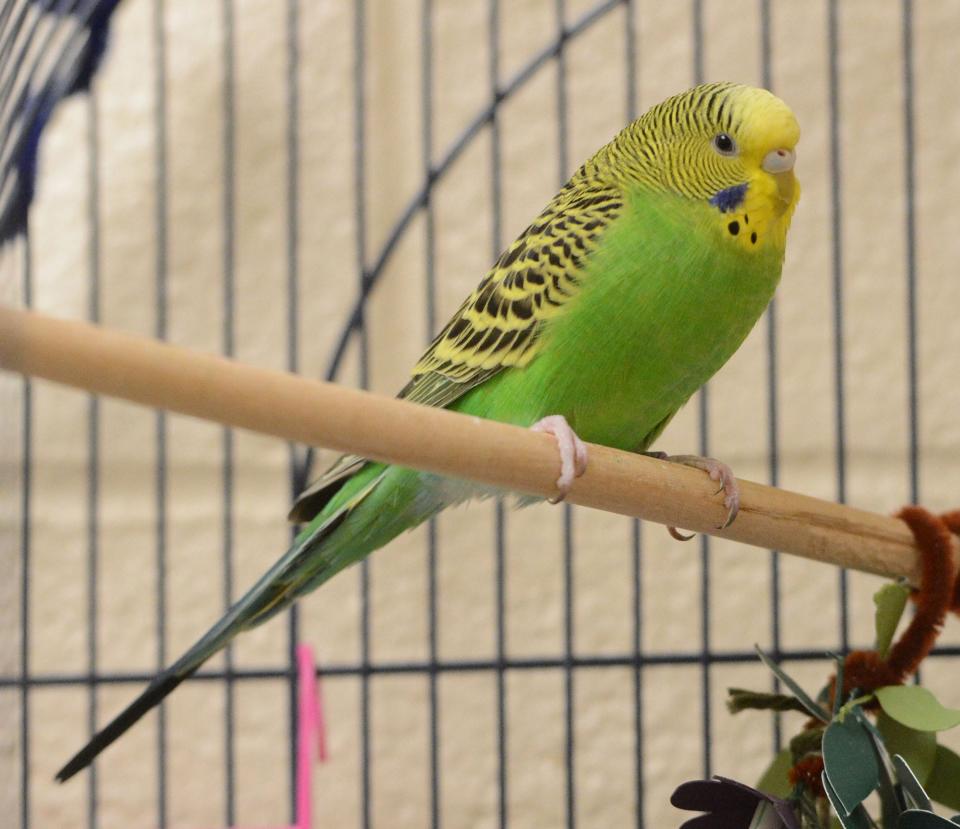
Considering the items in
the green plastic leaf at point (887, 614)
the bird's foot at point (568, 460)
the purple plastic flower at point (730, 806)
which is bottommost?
the purple plastic flower at point (730, 806)

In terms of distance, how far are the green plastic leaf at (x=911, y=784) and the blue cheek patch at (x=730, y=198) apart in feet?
1.36

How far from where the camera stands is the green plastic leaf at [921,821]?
0.68 meters

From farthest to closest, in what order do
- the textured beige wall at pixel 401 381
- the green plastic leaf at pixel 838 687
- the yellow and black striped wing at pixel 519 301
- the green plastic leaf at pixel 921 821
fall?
the textured beige wall at pixel 401 381 → the yellow and black striped wing at pixel 519 301 → the green plastic leaf at pixel 838 687 → the green plastic leaf at pixel 921 821

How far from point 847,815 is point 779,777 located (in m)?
0.18

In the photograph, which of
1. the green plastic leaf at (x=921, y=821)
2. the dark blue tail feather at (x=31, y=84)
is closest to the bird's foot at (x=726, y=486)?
the green plastic leaf at (x=921, y=821)

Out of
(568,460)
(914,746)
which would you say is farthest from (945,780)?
(568,460)

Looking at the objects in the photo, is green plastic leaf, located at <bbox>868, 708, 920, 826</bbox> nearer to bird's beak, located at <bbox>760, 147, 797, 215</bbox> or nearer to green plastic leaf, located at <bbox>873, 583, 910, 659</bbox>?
green plastic leaf, located at <bbox>873, 583, 910, 659</bbox>

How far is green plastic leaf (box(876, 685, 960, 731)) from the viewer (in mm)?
747

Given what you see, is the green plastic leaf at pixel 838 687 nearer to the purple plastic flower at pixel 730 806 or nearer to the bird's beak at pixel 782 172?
the purple plastic flower at pixel 730 806

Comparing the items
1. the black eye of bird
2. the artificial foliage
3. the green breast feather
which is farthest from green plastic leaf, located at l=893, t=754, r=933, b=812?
the black eye of bird

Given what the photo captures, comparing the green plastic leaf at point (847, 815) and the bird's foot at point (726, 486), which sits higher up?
the bird's foot at point (726, 486)

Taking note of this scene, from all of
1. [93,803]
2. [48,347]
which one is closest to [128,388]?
[48,347]

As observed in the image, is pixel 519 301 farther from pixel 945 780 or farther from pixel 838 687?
pixel 945 780

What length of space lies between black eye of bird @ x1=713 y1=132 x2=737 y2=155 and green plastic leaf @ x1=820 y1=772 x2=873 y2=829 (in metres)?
0.47
